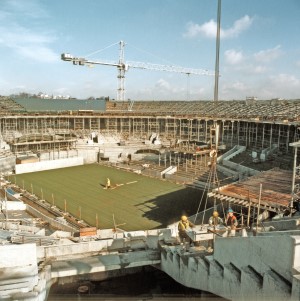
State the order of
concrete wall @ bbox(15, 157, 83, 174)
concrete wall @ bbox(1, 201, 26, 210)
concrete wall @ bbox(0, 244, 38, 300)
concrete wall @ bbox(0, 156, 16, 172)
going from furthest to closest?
1. concrete wall @ bbox(15, 157, 83, 174)
2. concrete wall @ bbox(0, 156, 16, 172)
3. concrete wall @ bbox(1, 201, 26, 210)
4. concrete wall @ bbox(0, 244, 38, 300)

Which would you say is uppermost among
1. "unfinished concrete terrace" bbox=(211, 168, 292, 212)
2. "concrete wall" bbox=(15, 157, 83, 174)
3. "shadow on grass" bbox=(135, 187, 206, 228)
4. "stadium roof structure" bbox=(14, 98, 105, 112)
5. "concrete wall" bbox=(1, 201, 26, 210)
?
"stadium roof structure" bbox=(14, 98, 105, 112)

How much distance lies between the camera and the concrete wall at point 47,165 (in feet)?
108

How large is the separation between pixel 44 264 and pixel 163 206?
1225cm

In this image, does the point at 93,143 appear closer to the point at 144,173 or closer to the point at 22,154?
the point at 22,154

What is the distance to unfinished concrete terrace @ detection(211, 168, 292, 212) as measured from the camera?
46.6 ft

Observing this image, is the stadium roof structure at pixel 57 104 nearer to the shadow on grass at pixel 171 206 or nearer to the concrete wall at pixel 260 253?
the shadow on grass at pixel 171 206

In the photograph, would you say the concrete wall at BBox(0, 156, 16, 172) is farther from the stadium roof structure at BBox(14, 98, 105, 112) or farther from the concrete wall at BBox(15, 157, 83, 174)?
the stadium roof structure at BBox(14, 98, 105, 112)

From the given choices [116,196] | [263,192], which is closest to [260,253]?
[263,192]

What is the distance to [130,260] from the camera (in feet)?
42.1

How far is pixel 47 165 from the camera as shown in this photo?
34.9 metres

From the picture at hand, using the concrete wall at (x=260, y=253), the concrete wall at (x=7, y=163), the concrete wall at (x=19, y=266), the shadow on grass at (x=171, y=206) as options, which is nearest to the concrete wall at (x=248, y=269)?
the concrete wall at (x=260, y=253)

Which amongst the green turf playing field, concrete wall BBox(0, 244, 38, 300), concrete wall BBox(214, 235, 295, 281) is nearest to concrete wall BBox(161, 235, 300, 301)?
concrete wall BBox(214, 235, 295, 281)

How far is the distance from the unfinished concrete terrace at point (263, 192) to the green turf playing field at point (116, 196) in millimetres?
5341

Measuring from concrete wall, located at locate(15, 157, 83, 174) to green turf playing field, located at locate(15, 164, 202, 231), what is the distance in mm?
950
